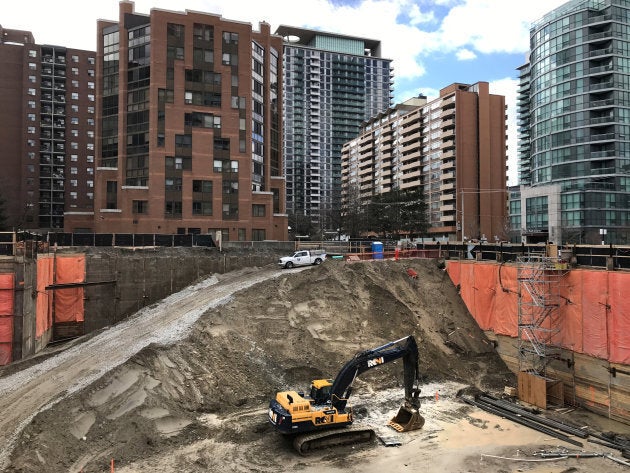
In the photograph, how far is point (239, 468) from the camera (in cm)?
1714

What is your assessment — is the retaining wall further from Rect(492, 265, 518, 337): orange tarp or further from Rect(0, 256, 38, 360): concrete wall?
Rect(0, 256, 38, 360): concrete wall

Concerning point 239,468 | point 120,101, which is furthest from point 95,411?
point 120,101

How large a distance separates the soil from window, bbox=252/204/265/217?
32573 millimetres

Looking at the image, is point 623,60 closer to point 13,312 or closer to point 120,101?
point 120,101

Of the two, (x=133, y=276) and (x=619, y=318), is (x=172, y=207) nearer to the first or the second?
(x=133, y=276)

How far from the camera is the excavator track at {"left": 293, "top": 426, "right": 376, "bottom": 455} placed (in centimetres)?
1811

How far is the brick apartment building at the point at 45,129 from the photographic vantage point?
98.9m

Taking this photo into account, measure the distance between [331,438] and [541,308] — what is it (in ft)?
51.2

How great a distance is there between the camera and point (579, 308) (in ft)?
83.8

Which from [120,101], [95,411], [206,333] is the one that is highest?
[120,101]

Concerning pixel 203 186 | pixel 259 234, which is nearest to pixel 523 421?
pixel 259 234

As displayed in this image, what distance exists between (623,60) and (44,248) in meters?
92.8

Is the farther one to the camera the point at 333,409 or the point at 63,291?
the point at 63,291

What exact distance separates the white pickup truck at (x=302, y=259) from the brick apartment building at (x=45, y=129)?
78.1 m
